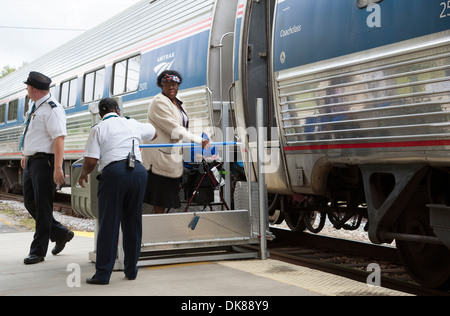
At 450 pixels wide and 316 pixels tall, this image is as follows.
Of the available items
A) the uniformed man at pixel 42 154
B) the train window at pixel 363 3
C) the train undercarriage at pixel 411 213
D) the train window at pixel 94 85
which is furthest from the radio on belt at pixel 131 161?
the train window at pixel 94 85

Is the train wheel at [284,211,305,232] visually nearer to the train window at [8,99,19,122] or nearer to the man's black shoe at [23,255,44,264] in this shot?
the man's black shoe at [23,255,44,264]

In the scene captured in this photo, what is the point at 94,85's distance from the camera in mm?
12117

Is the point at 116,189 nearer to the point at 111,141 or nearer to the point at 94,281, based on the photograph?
the point at 111,141

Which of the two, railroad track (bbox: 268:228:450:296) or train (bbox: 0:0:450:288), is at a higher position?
train (bbox: 0:0:450:288)

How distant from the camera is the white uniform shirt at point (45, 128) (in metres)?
5.84

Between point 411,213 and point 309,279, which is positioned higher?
point 411,213

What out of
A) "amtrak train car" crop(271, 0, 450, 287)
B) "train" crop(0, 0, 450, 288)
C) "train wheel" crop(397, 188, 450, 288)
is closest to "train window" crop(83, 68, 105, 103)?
"train" crop(0, 0, 450, 288)

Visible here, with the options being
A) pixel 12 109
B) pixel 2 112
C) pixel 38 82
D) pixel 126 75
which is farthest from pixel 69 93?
pixel 38 82

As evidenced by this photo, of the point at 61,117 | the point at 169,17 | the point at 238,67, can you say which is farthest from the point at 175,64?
the point at 61,117

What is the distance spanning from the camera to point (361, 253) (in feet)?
23.7

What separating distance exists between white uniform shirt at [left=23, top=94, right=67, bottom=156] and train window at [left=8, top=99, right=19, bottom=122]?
1308 centimetres

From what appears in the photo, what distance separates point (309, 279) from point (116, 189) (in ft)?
5.42

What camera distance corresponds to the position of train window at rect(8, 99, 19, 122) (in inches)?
726
